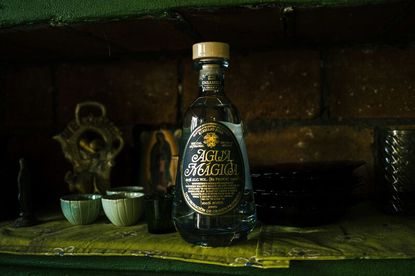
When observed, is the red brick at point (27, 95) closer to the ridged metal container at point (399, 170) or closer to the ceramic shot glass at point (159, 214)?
the ceramic shot glass at point (159, 214)

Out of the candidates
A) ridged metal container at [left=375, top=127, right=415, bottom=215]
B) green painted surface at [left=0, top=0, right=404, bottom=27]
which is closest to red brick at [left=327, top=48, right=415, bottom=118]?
ridged metal container at [left=375, top=127, right=415, bottom=215]

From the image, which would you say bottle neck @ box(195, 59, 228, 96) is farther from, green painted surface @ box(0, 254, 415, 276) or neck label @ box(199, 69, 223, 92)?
green painted surface @ box(0, 254, 415, 276)

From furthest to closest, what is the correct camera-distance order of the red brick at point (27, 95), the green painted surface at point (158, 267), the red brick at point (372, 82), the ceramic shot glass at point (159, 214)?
1. the red brick at point (27, 95)
2. the red brick at point (372, 82)
3. the ceramic shot glass at point (159, 214)
4. the green painted surface at point (158, 267)

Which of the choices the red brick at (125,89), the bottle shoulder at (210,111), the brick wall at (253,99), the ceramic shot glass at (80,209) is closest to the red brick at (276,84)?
the brick wall at (253,99)

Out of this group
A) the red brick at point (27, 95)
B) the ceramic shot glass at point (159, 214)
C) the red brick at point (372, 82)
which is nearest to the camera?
the ceramic shot glass at point (159, 214)

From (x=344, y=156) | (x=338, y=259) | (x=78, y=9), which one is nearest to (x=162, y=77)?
(x=78, y=9)

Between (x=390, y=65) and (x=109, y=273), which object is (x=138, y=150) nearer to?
(x=109, y=273)

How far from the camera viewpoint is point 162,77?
0.86 meters

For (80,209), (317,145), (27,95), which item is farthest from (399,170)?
(27,95)

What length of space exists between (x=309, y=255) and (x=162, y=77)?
0.51m

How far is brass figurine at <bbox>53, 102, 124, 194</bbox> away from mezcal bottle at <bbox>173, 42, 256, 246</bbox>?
0.26 metres

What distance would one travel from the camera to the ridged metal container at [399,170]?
0.65 meters

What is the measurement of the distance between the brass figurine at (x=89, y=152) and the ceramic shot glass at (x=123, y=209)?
0.14 m

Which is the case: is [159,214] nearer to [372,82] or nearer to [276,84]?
[276,84]
